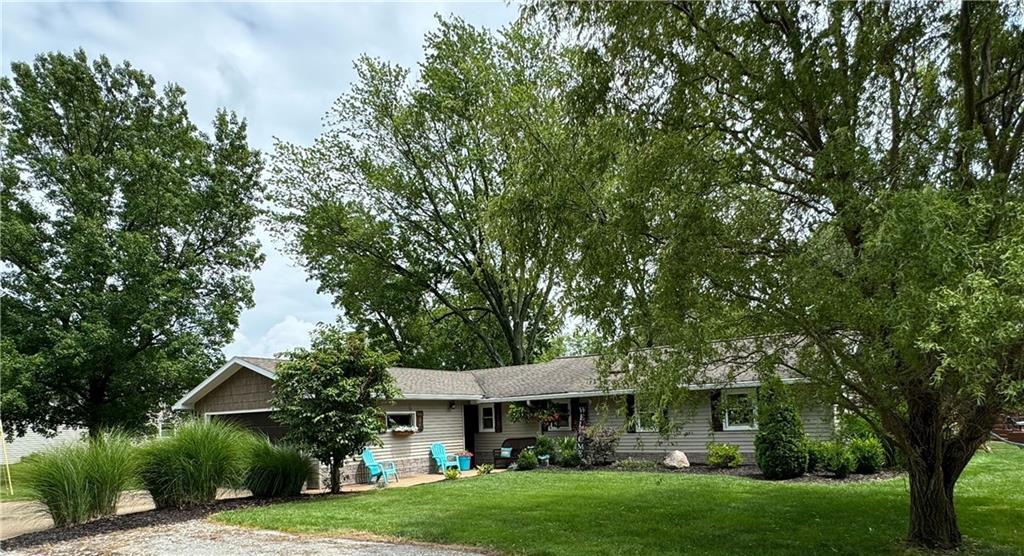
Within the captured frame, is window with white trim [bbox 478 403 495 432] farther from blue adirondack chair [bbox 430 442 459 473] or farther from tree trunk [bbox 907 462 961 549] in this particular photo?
tree trunk [bbox 907 462 961 549]

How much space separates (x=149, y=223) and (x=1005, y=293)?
83.6 ft

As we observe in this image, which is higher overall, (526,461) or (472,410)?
(472,410)

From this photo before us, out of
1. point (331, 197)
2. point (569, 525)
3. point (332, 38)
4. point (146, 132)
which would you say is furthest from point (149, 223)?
point (569, 525)

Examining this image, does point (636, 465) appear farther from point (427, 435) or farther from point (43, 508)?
point (43, 508)

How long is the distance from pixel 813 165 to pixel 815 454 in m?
10.2

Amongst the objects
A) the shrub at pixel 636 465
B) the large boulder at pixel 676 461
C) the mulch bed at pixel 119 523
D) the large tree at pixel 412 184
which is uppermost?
the large tree at pixel 412 184

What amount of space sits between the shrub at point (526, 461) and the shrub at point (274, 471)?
637cm

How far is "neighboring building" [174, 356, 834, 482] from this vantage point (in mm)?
17750

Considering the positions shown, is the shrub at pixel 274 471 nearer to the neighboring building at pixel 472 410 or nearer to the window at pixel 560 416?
the neighboring building at pixel 472 410

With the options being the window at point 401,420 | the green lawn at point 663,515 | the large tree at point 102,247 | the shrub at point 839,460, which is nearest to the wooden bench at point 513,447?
the window at point 401,420

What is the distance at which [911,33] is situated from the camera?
263 inches

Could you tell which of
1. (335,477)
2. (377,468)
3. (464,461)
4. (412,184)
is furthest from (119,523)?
(412,184)

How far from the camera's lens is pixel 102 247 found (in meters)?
21.7

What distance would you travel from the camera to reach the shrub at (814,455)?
48.2 ft
